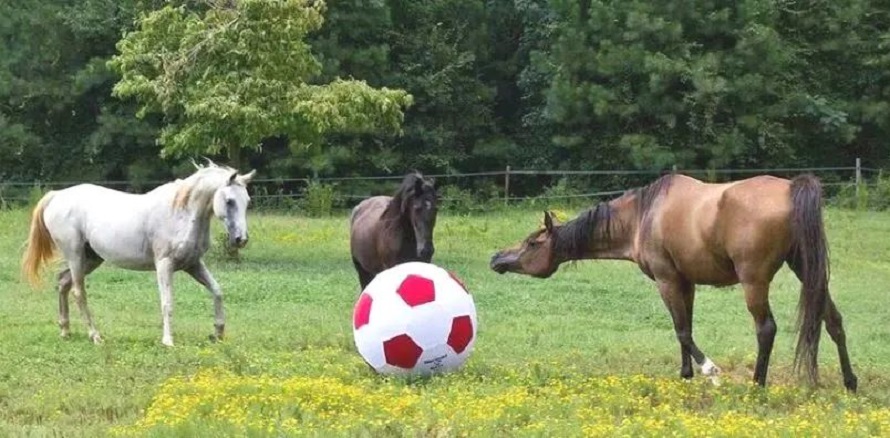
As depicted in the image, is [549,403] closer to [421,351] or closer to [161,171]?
[421,351]

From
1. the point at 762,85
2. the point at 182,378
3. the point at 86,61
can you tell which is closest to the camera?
the point at 182,378

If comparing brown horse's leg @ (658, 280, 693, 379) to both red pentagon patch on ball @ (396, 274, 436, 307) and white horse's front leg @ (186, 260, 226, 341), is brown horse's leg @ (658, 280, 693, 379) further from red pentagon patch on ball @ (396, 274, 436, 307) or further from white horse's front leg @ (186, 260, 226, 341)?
white horse's front leg @ (186, 260, 226, 341)

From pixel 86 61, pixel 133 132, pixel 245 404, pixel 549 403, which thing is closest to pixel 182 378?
pixel 245 404

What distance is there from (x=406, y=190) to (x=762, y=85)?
76.1 ft

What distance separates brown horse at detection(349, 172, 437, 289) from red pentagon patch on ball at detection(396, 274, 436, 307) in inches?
104

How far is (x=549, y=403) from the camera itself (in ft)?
25.0

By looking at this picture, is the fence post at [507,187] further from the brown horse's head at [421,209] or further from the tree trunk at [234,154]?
the brown horse's head at [421,209]

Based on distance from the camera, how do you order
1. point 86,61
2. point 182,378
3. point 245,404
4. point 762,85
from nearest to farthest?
point 245,404, point 182,378, point 762,85, point 86,61

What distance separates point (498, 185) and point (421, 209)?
80.2ft

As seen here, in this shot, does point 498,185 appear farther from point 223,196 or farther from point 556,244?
point 223,196

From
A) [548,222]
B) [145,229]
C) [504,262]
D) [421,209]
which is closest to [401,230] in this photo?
[421,209]

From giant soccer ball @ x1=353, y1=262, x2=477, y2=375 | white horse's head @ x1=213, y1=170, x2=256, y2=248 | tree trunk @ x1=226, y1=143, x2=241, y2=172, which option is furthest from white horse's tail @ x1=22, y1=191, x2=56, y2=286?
tree trunk @ x1=226, y1=143, x2=241, y2=172

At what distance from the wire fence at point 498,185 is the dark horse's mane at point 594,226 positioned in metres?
20.9

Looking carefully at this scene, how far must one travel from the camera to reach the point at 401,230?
11.8m
